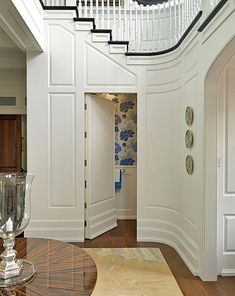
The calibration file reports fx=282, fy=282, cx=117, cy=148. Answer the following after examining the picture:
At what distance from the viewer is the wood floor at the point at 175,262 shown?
2.84 meters

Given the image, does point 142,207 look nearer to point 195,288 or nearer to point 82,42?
point 195,288

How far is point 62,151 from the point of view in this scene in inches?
172

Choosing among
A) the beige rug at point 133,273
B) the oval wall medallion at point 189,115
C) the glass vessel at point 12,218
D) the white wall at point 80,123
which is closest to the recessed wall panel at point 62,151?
the white wall at point 80,123

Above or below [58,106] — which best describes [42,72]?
above

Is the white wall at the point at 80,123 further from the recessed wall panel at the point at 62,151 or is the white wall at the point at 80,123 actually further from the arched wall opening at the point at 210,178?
the arched wall opening at the point at 210,178

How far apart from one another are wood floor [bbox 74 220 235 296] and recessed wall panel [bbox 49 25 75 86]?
2.47 metres

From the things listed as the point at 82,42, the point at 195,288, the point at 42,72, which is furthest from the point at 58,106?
the point at 195,288

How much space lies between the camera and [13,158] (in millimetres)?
5355

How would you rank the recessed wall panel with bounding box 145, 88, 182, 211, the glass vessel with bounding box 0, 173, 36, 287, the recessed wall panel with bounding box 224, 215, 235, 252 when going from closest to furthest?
the glass vessel with bounding box 0, 173, 36, 287, the recessed wall panel with bounding box 224, 215, 235, 252, the recessed wall panel with bounding box 145, 88, 182, 211

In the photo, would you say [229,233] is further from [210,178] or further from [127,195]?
[127,195]

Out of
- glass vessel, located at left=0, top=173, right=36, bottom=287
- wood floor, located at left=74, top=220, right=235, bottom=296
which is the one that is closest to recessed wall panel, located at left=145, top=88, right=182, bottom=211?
wood floor, located at left=74, top=220, right=235, bottom=296

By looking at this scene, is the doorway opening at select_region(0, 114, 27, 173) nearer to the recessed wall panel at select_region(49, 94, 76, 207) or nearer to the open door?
the recessed wall panel at select_region(49, 94, 76, 207)

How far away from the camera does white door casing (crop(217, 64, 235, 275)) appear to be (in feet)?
10.3

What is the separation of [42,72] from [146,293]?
333cm
